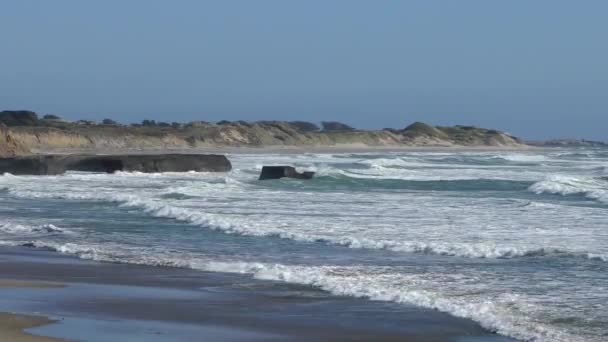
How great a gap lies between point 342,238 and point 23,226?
576cm

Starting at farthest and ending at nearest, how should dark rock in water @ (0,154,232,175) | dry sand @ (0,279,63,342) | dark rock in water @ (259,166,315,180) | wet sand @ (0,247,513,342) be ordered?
dark rock in water @ (0,154,232,175) < dark rock in water @ (259,166,315,180) < wet sand @ (0,247,513,342) < dry sand @ (0,279,63,342)

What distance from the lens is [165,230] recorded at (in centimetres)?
1912

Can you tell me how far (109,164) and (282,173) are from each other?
730 centimetres

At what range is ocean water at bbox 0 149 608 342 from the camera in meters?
11.5

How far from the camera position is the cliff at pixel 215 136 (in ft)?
231

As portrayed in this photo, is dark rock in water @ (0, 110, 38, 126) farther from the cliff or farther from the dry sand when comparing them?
the dry sand

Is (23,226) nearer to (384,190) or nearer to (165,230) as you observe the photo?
(165,230)

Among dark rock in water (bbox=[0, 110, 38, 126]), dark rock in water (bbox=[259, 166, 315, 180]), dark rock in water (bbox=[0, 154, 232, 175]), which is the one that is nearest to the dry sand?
dark rock in water (bbox=[259, 166, 315, 180])

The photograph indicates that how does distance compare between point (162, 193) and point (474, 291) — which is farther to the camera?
point (162, 193)

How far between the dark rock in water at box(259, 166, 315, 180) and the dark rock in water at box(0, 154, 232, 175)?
5573 mm

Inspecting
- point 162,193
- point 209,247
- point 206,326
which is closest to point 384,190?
point 162,193

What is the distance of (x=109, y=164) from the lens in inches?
1582

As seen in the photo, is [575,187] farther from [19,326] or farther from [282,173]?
[19,326]

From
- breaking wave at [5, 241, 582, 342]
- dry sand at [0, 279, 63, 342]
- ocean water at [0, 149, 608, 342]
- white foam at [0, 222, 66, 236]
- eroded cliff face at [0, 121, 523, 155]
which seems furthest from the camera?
eroded cliff face at [0, 121, 523, 155]
